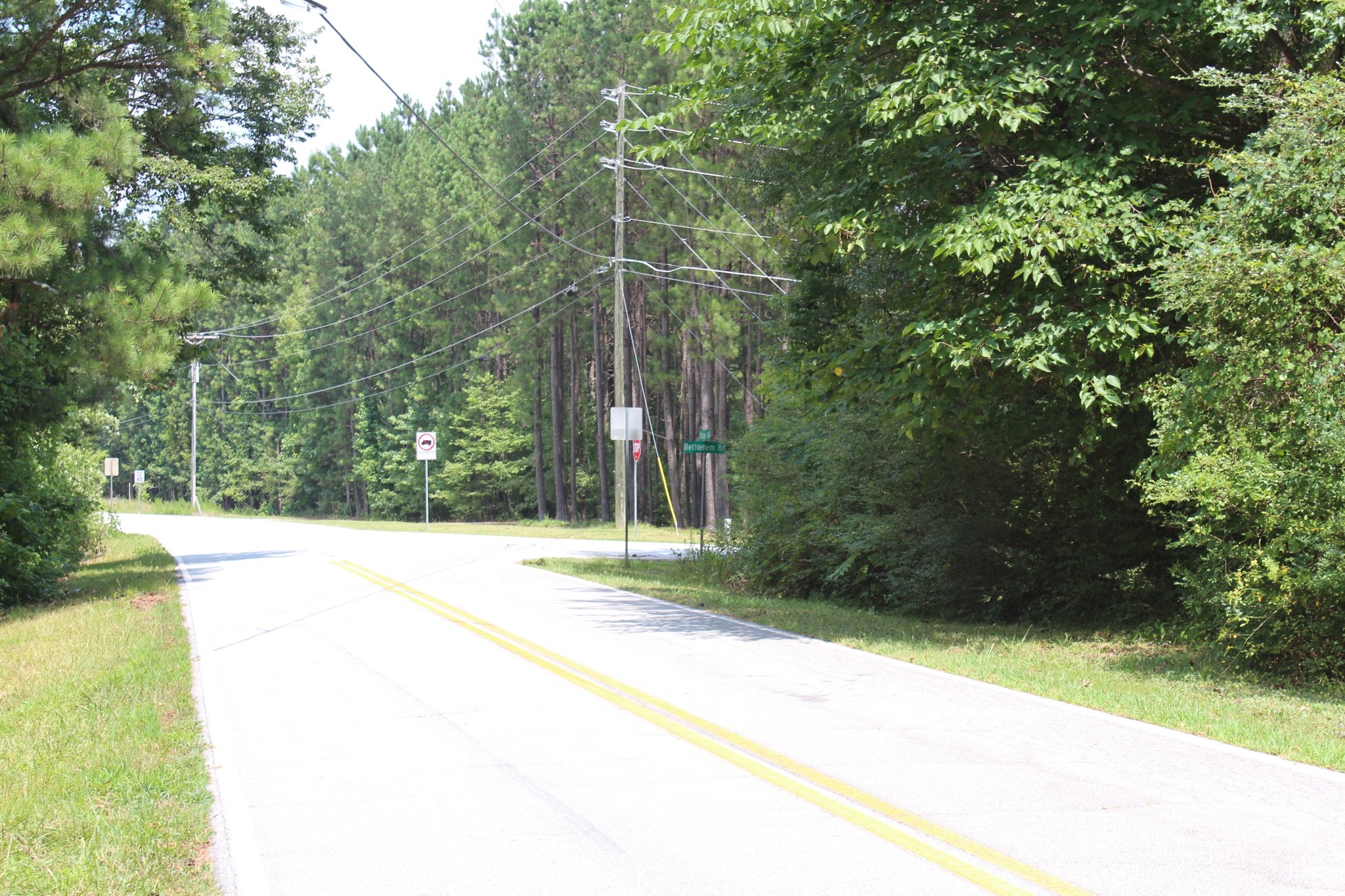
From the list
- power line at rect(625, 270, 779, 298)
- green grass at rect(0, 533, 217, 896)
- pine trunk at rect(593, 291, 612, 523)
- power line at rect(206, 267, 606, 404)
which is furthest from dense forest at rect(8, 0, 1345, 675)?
pine trunk at rect(593, 291, 612, 523)

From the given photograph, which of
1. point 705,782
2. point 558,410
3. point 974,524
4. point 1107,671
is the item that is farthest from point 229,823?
point 558,410

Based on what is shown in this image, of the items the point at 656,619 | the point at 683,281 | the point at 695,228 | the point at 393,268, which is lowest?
the point at 656,619

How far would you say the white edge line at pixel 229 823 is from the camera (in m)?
5.23

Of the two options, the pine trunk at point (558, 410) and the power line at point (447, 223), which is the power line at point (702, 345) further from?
the pine trunk at point (558, 410)

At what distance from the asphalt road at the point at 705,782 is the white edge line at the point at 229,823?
0.02 m

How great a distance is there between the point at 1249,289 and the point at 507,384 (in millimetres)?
54587

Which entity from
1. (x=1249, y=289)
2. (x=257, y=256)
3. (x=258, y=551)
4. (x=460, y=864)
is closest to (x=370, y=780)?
(x=460, y=864)

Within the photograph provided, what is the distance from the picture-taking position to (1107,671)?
1144 cm

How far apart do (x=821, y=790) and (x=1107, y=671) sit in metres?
5.98

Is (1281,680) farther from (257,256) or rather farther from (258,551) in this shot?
(258,551)

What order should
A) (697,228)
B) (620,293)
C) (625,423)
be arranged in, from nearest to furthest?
(625,423) → (620,293) → (697,228)

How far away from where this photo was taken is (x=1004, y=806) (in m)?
6.24

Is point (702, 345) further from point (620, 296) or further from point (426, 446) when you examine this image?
point (426, 446)

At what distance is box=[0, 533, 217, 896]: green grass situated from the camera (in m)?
5.41
